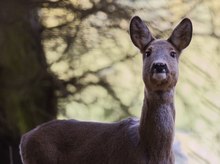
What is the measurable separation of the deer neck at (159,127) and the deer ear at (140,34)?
0.21 meters

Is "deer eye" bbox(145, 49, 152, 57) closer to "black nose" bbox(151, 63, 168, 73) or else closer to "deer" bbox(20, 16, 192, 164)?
"deer" bbox(20, 16, 192, 164)

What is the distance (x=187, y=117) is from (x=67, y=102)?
72 centimetres

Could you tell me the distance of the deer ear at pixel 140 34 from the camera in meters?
2.36

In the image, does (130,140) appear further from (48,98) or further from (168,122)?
(48,98)

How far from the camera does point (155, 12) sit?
3533mm

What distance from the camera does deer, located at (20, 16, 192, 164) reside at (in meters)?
2.23

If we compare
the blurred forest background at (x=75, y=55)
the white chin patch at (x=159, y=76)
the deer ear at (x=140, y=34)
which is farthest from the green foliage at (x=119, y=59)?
the white chin patch at (x=159, y=76)

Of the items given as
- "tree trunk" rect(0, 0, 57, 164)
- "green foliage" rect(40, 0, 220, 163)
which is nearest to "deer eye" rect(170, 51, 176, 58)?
"green foliage" rect(40, 0, 220, 163)

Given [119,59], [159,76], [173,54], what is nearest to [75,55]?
[119,59]

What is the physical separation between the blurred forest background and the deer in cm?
93

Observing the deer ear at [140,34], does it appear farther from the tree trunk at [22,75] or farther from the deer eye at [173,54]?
the tree trunk at [22,75]

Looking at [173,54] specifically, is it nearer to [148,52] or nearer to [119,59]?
[148,52]

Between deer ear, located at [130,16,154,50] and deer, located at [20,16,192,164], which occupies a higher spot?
deer ear, located at [130,16,154,50]

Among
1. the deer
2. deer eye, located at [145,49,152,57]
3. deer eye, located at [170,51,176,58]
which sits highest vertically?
deer eye, located at [145,49,152,57]
